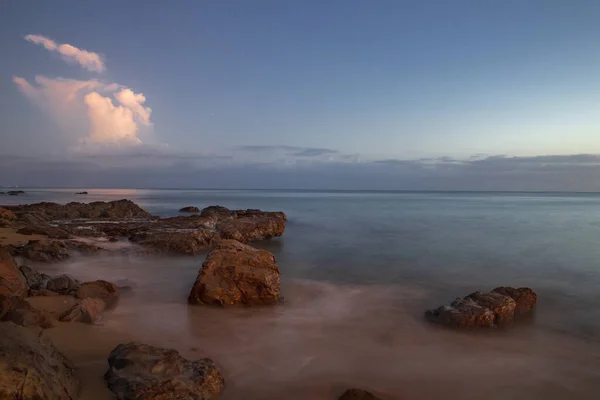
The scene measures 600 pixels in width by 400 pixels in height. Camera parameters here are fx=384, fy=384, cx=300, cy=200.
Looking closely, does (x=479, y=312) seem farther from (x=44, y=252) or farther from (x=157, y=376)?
(x=44, y=252)

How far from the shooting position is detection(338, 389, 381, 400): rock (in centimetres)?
454

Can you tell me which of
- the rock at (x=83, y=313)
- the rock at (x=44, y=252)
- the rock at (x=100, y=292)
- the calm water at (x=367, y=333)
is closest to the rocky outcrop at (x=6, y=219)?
the rock at (x=44, y=252)

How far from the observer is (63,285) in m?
8.02

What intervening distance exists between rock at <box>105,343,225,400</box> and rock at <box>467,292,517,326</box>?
536cm

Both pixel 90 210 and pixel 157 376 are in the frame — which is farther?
pixel 90 210

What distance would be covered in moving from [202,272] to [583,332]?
7728 mm

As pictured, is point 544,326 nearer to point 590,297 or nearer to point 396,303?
point 396,303

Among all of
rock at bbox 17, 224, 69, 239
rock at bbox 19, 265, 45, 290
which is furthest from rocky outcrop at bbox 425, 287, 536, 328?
rock at bbox 17, 224, 69, 239

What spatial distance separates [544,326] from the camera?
755cm

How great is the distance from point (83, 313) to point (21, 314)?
1.05 m

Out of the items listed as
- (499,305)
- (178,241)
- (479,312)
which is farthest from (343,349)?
(178,241)

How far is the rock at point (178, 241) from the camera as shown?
1396 cm

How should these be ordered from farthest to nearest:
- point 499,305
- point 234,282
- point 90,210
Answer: point 90,210
point 234,282
point 499,305

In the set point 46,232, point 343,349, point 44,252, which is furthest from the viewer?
point 46,232
